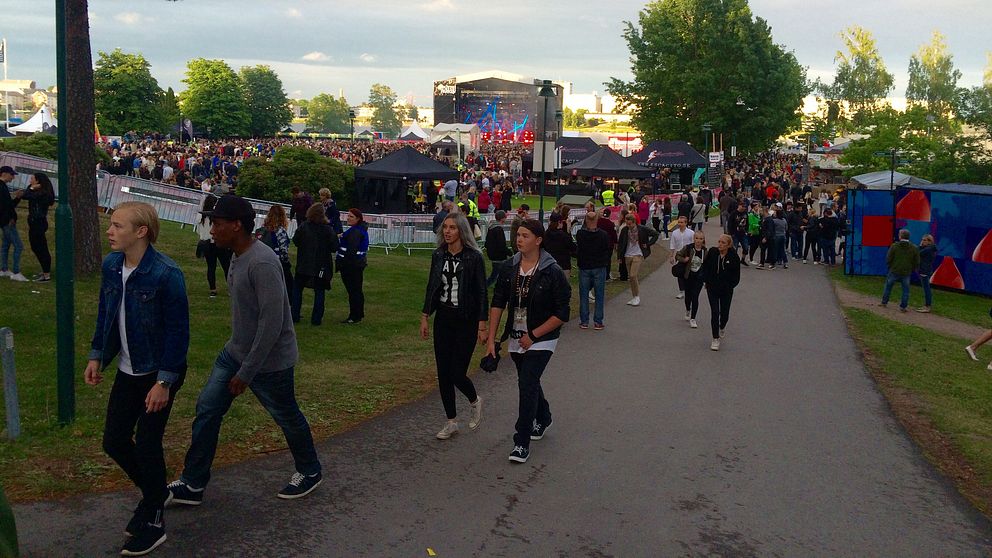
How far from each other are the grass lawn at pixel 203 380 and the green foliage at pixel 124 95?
6779cm

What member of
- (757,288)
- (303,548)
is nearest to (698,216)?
(757,288)

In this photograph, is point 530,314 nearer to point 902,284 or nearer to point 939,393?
point 939,393

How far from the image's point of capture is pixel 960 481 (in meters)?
7.12

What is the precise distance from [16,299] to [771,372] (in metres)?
9.46

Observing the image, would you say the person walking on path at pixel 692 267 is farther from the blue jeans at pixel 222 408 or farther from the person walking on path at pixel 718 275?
the blue jeans at pixel 222 408

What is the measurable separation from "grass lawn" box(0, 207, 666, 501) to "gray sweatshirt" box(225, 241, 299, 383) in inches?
55.8

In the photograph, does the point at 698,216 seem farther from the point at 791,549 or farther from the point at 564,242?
the point at 791,549

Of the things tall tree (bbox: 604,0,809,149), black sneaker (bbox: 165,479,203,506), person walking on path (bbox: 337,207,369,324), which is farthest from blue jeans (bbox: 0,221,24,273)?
tall tree (bbox: 604,0,809,149)

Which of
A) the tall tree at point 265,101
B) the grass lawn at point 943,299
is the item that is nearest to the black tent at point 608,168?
the grass lawn at point 943,299

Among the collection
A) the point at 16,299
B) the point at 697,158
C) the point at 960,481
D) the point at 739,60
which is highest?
the point at 739,60

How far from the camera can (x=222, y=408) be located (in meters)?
5.34

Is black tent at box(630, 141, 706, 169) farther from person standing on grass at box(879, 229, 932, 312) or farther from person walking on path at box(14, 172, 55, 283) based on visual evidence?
person walking on path at box(14, 172, 55, 283)

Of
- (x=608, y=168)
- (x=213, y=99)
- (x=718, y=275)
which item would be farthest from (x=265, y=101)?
(x=718, y=275)

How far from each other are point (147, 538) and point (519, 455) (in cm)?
278
